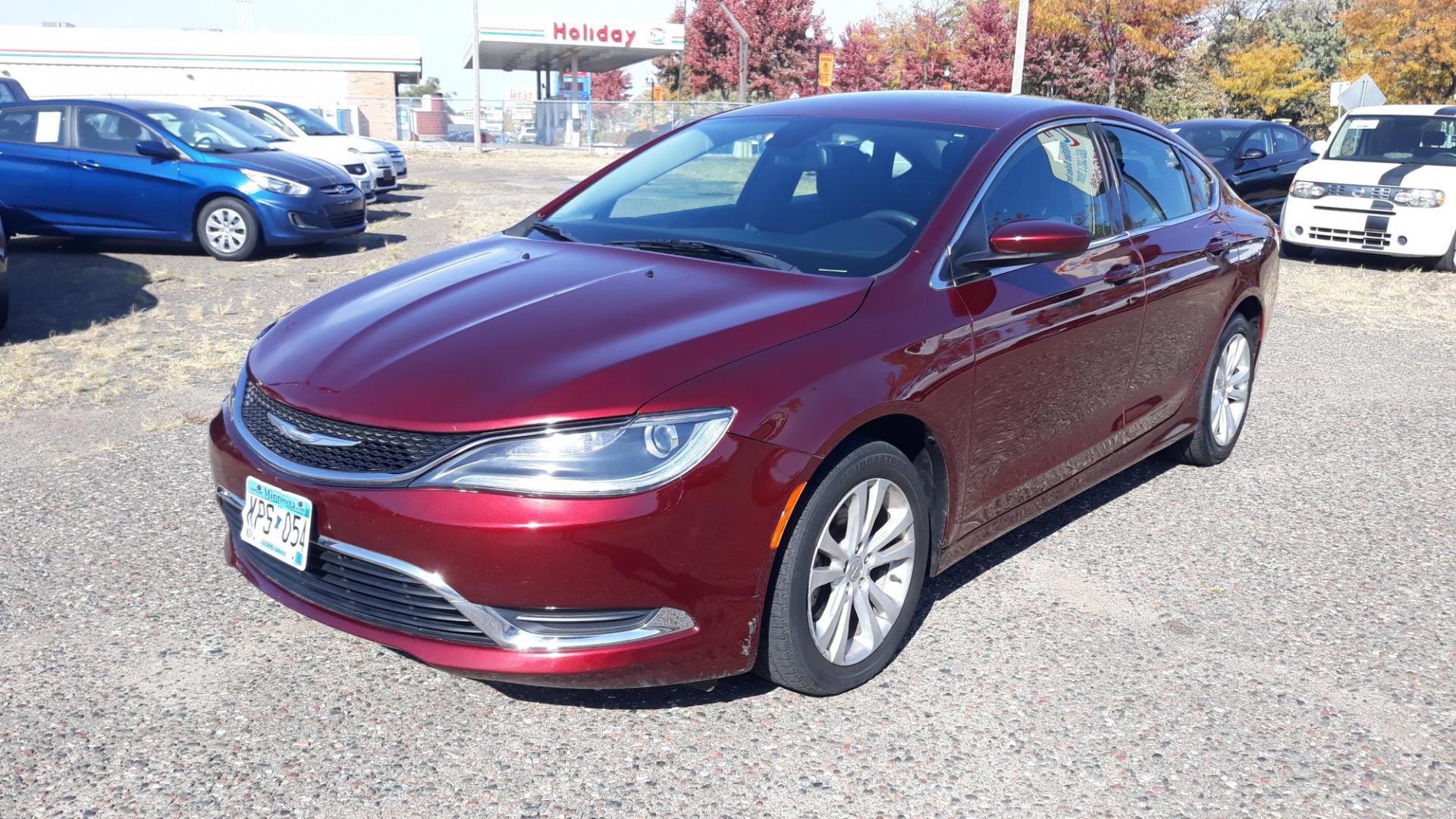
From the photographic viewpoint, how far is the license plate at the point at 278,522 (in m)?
2.99

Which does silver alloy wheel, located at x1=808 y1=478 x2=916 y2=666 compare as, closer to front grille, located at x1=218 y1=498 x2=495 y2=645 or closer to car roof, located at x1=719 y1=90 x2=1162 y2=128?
front grille, located at x1=218 y1=498 x2=495 y2=645

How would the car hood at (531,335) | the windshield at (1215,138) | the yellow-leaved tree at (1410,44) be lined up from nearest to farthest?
the car hood at (531,335) < the windshield at (1215,138) < the yellow-leaved tree at (1410,44)

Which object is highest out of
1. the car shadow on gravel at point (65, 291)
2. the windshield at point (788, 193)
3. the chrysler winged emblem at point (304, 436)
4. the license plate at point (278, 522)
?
the windshield at point (788, 193)

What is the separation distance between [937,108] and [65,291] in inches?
317

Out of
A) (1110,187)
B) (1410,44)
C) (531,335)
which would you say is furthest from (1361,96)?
(531,335)

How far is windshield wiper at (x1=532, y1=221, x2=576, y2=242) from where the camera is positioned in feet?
13.7

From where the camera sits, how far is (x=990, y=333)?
3650 mm

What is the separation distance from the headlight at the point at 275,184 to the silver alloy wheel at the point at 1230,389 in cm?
916

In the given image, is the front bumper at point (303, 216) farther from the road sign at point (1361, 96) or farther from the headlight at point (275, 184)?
the road sign at point (1361, 96)

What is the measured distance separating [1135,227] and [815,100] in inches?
51.6

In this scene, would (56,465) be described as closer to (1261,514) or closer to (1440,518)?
(1261,514)

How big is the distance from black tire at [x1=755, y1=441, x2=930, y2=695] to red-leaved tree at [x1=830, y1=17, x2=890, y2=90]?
47.2 metres

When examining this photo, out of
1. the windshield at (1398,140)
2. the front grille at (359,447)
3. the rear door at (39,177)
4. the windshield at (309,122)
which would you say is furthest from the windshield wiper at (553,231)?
the windshield at (309,122)

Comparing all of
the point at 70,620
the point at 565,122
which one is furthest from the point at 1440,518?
the point at 565,122
